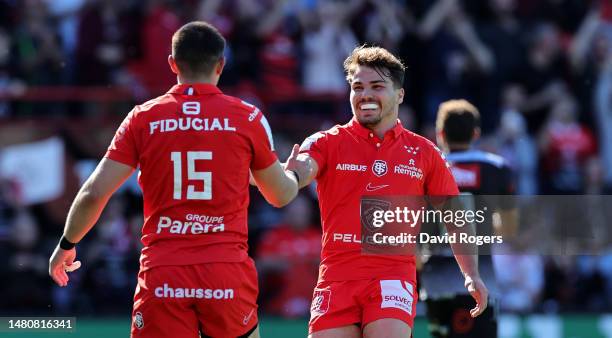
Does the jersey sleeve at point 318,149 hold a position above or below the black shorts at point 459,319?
above

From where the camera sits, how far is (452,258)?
9.22 m

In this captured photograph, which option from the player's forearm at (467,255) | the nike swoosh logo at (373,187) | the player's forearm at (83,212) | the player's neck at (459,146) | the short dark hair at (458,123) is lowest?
the player's forearm at (467,255)

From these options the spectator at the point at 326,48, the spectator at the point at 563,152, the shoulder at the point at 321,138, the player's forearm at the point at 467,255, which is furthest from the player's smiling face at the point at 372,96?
the spectator at the point at 563,152

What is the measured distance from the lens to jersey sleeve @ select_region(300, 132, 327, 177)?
7676mm

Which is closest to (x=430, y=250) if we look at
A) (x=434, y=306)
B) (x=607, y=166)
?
(x=434, y=306)

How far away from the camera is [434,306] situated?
9211 millimetres

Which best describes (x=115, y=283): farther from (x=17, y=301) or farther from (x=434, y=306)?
(x=434, y=306)

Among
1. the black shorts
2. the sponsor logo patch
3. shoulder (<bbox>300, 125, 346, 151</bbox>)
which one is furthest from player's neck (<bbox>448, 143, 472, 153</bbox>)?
the sponsor logo patch

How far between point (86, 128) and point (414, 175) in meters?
7.62

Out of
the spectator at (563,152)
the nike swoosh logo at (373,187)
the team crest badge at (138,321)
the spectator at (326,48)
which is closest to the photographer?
the team crest badge at (138,321)

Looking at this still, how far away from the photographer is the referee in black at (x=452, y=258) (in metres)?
9.09

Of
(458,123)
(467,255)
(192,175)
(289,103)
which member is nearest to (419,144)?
(467,255)

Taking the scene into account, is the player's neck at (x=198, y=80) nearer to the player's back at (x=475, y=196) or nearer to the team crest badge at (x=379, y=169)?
the team crest badge at (x=379, y=169)

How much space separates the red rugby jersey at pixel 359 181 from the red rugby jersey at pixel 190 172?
1.01m
